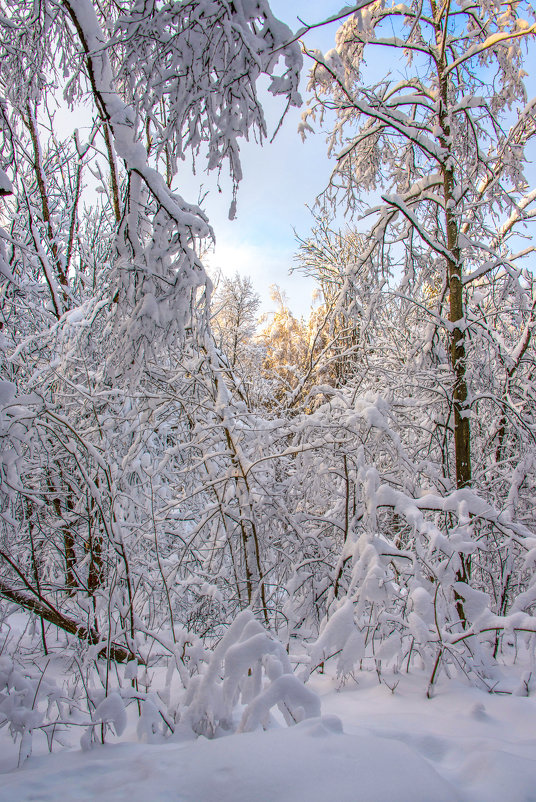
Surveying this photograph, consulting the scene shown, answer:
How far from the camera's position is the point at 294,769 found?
1216 millimetres

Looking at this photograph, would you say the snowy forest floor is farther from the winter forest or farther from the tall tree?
the tall tree

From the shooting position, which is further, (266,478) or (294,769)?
(266,478)

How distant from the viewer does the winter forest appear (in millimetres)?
1539

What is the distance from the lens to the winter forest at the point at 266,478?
1539 millimetres

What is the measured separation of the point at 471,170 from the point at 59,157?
6.04m

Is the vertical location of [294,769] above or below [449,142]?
below

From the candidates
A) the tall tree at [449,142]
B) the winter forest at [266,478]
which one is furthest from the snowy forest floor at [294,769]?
the tall tree at [449,142]

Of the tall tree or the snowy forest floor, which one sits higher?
the tall tree

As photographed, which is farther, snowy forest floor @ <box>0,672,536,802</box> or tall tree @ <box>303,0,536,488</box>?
tall tree @ <box>303,0,536,488</box>

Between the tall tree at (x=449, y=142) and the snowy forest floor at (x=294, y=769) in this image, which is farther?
the tall tree at (x=449, y=142)

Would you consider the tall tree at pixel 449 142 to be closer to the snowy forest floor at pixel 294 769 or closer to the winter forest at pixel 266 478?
the winter forest at pixel 266 478

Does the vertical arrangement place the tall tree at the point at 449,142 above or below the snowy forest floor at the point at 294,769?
above

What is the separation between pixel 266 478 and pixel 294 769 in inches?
109

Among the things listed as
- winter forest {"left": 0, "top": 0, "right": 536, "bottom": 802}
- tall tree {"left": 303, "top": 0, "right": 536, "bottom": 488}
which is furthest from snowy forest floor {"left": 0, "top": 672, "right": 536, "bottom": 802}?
tall tree {"left": 303, "top": 0, "right": 536, "bottom": 488}
